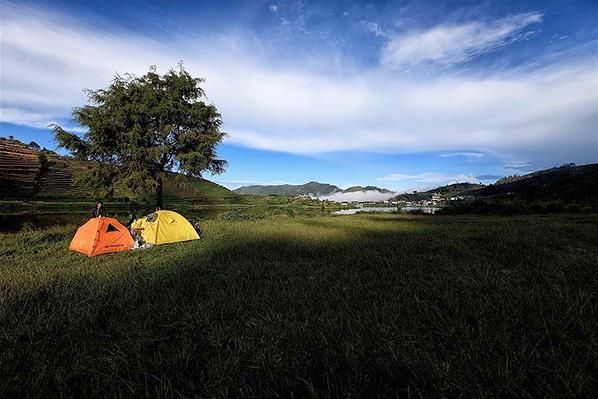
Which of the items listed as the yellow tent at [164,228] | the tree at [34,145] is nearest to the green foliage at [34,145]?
the tree at [34,145]

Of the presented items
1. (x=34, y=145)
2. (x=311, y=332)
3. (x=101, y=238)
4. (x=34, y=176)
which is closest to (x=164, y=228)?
(x=101, y=238)

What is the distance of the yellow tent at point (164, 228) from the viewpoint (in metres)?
14.1

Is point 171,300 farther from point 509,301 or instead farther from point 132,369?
point 509,301

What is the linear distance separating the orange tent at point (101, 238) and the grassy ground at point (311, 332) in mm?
4066

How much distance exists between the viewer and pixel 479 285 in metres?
4.98

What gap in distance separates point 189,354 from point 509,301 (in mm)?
4532

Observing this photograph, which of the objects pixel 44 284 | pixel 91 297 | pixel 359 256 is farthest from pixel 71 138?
pixel 359 256

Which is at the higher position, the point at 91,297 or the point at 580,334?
the point at 580,334

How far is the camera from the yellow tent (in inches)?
555

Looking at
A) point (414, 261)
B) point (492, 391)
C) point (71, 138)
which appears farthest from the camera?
point (71, 138)

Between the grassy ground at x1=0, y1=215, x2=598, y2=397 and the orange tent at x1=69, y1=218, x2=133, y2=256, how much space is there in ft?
13.3

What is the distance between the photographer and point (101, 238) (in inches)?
464

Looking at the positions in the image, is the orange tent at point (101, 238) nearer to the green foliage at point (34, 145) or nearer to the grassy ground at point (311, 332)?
the grassy ground at point (311, 332)

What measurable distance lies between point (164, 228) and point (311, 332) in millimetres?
12986
